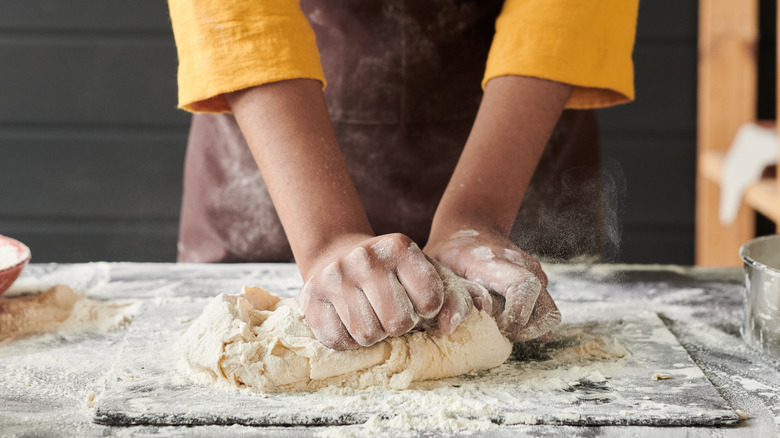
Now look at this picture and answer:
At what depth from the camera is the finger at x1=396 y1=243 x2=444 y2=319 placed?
75cm

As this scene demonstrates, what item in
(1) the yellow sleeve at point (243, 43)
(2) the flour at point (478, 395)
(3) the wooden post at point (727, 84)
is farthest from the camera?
(3) the wooden post at point (727, 84)

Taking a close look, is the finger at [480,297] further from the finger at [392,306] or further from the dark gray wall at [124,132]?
the dark gray wall at [124,132]

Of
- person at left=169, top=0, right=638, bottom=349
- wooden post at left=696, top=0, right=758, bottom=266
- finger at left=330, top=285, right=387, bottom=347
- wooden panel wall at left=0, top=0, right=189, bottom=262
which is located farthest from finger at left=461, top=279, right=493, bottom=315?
wooden panel wall at left=0, top=0, right=189, bottom=262

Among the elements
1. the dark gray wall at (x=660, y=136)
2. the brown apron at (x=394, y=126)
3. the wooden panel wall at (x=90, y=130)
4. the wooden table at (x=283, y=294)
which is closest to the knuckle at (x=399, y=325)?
the wooden table at (x=283, y=294)

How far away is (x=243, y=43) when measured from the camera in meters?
0.92

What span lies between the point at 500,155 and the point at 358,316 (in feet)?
1.14

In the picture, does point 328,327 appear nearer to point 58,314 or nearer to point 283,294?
point 283,294

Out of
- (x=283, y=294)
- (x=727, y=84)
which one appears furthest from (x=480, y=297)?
(x=727, y=84)

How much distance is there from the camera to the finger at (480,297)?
81 centimetres

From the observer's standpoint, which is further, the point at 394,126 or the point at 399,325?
the point at 394,126

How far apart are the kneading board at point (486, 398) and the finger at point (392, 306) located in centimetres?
7

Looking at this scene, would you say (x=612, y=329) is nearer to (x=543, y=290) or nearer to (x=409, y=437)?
(x=543, y=290)

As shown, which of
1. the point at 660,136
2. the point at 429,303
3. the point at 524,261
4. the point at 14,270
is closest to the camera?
the point at 429,303

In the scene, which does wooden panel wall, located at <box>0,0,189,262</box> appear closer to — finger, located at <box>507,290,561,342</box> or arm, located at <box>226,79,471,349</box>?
arm, located at <box>226,79,471,349</box>
